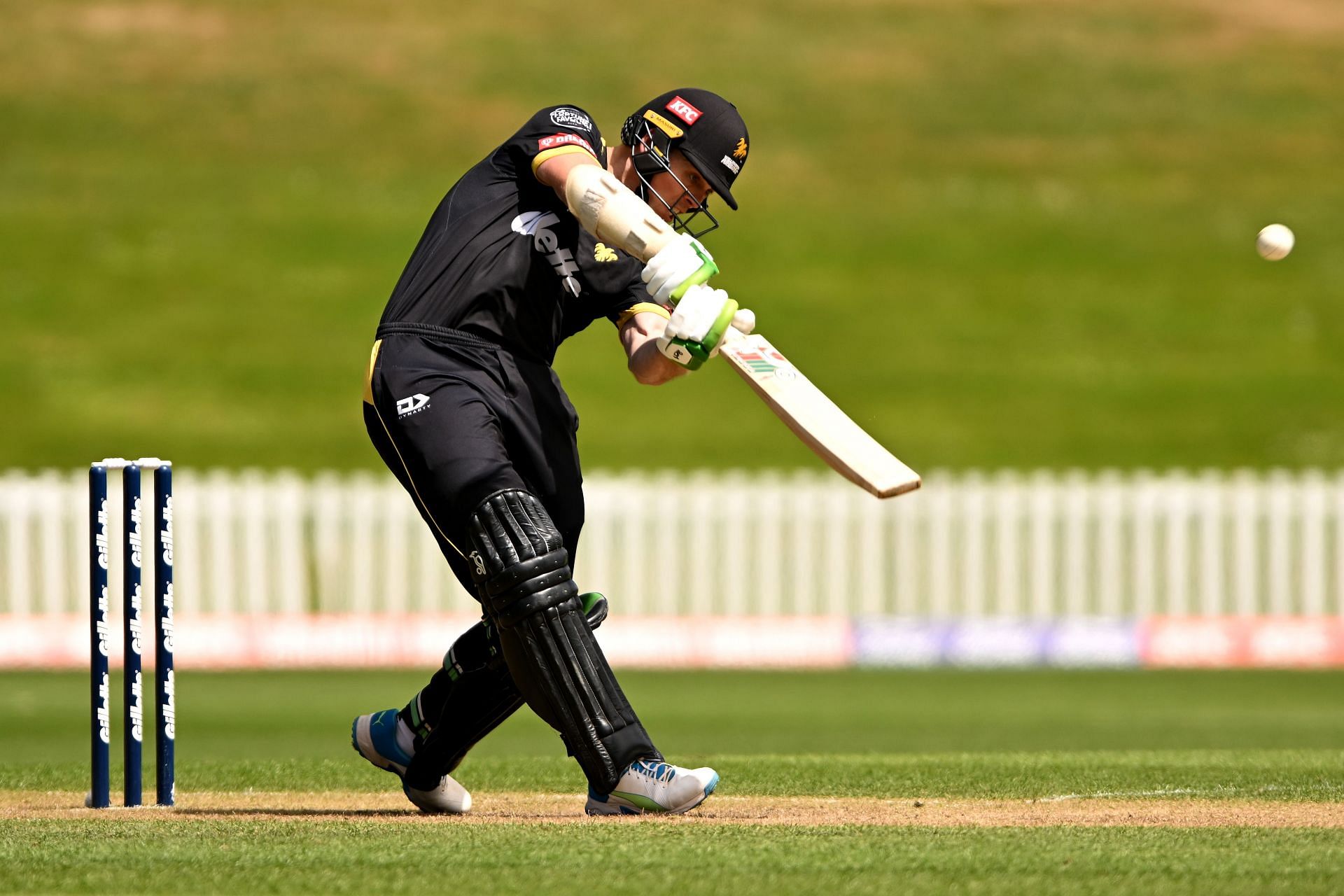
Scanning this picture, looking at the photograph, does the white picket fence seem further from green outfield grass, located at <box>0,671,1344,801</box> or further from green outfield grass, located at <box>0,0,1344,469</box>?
green outfield grass, located at <box>0,0,1344,469</box>

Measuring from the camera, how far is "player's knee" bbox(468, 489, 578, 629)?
4.39 metres

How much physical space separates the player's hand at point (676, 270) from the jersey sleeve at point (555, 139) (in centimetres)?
→ 33

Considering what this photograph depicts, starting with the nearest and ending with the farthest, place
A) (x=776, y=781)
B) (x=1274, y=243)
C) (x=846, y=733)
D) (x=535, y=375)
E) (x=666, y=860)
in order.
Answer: (x=666, y=860) < (x=535, y=375) < (x=776, y=781) < (x=1274, y=243) < (x=846, y=733)

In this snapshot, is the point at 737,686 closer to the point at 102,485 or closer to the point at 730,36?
the point at 102,485

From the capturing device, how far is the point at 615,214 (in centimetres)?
445

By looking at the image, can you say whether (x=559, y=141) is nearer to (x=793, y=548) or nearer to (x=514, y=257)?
(x=514, y=257)

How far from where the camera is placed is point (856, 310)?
21.9m

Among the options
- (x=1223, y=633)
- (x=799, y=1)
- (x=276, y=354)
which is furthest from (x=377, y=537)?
(x=799, y=1)

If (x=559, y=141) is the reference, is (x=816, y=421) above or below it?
below

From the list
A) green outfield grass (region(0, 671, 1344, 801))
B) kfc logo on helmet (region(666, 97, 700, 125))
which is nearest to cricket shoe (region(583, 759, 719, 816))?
green outfield grass (region(0, 671, 1344, 801))

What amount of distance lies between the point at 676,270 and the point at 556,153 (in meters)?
0.41

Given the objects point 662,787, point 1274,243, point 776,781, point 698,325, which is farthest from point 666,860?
point 1274,243

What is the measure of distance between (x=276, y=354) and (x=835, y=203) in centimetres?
747

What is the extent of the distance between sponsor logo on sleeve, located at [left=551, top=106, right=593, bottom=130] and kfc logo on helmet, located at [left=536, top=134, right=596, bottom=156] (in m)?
0.05
